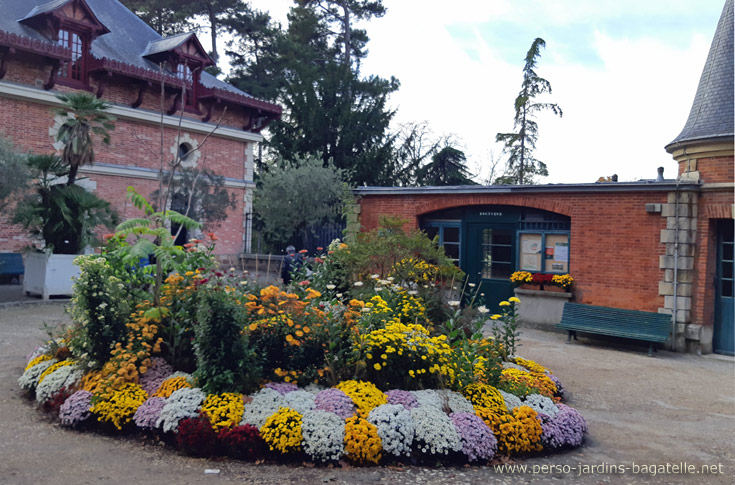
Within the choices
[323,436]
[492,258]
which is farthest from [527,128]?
[323,436]

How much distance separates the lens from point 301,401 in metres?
5.74

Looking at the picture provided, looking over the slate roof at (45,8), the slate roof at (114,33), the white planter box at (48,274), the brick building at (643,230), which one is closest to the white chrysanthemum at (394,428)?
the brick building at (643,230)

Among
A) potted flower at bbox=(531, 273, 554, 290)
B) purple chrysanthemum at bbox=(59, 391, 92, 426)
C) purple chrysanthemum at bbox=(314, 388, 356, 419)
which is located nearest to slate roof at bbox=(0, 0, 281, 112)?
potted flower at bbox=(531, 273, 554, 290)

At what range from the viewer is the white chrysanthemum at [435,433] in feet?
17.6

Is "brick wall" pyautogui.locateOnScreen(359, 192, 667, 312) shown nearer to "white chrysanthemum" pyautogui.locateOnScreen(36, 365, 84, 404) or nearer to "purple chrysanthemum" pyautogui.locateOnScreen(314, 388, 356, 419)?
"purple chrysanthemum" pyautogui.locateOnScreen(314, 388, 356, 419)

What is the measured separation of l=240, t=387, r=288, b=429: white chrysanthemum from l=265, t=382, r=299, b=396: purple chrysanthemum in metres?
0.09

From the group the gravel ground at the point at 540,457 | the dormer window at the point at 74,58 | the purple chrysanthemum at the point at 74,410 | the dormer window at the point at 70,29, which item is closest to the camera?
the gravel ground at the point at 540,457

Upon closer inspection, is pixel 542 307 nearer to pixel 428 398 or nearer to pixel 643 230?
pixel 643 230

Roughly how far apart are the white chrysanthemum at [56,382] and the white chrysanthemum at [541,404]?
494 cm

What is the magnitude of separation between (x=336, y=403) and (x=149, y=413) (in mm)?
1827

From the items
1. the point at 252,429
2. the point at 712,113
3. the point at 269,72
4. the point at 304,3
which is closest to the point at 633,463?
the point at 252,429

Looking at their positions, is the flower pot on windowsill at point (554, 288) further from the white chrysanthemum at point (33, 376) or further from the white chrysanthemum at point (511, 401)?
the white chrysanthemum at point (33, 376)

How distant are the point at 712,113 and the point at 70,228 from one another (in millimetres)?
15345

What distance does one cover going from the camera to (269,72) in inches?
1319
